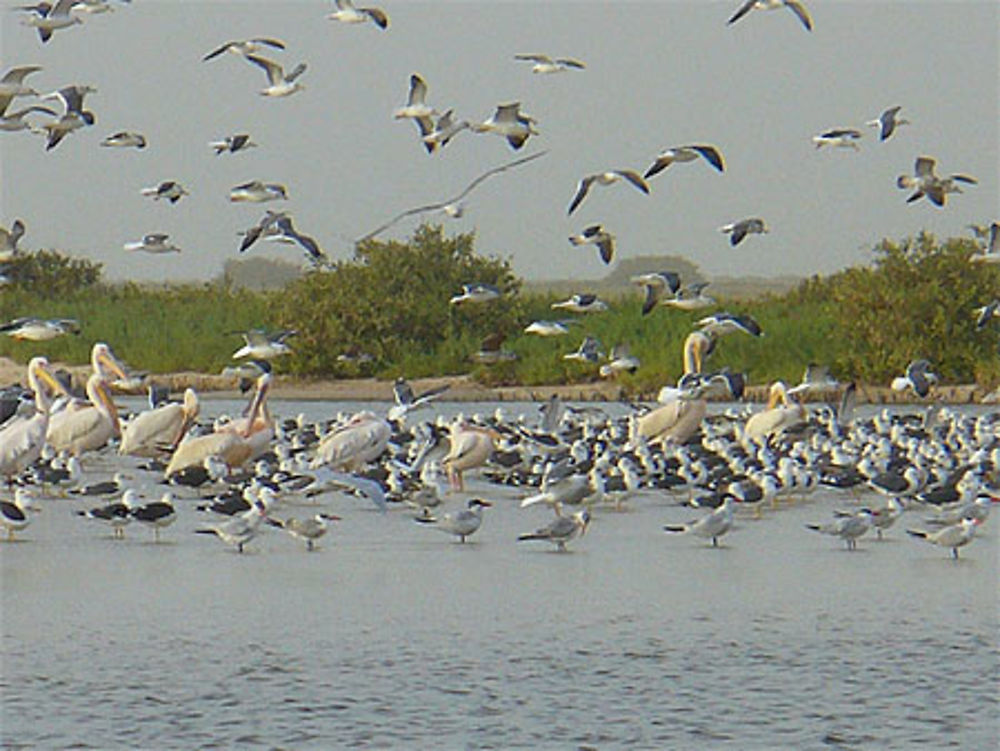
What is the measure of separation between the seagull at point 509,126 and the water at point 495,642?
520cm

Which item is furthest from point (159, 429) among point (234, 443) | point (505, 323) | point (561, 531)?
point (505, 323)

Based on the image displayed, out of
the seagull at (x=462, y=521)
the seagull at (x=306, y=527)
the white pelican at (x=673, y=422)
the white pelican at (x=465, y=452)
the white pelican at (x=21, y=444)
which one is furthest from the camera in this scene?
the white pelican at (x=673, y=422)

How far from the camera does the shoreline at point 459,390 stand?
36.6 metres

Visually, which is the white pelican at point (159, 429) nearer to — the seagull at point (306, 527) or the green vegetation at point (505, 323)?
the seagull at point (306, 527)

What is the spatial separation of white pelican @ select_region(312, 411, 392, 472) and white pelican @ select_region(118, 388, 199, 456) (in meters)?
2.35

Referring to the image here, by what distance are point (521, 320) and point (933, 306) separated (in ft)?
34.0

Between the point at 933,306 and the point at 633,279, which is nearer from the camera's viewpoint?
the point at 633,279

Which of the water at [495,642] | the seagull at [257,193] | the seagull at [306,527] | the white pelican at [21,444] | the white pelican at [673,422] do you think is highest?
the seagull at [257,193]

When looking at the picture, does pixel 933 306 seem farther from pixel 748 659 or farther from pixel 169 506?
pixel 748 659

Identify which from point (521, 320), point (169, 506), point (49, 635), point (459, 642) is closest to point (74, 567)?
point (169, 506)

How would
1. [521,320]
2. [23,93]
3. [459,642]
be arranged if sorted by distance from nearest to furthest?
1. [459,642]
2. [23,93]
3. [521,320]

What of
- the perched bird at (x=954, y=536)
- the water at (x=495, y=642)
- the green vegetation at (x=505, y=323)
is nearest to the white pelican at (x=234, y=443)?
the water at (x=495, y=642)

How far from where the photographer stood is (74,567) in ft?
46.1

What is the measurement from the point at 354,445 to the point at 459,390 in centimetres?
2042
